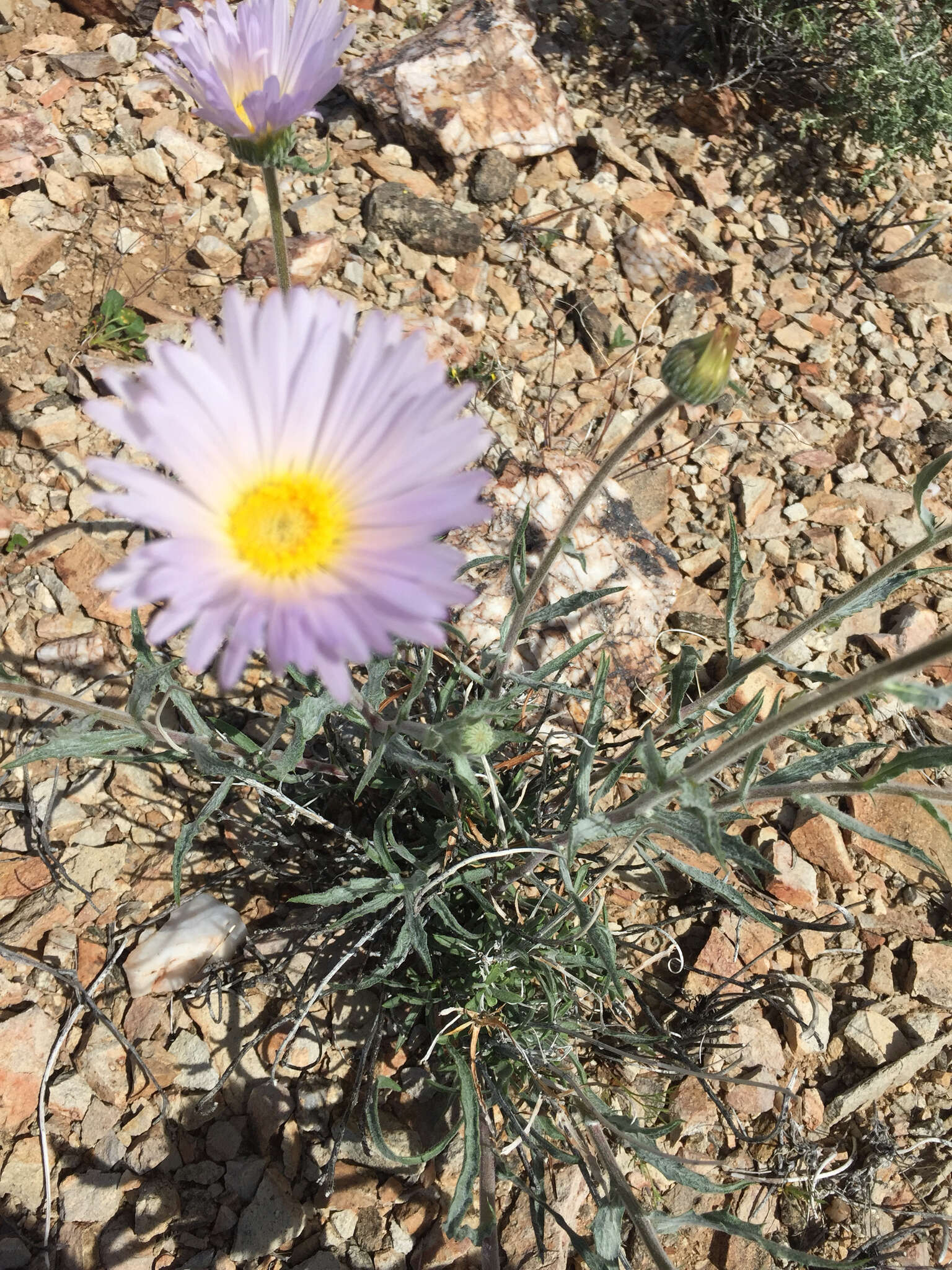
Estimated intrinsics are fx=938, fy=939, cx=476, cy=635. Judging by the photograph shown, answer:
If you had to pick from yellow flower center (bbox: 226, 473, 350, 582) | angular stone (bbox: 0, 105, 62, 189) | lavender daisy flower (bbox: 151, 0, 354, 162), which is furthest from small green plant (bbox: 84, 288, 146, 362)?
yellow flower center (bbox: 226, 473, 350, 582)

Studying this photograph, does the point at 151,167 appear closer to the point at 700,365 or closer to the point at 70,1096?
the point at 700,365

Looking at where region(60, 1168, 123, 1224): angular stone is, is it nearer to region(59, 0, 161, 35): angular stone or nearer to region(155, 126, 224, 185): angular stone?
region(155, 126, 224, 185): angular stone

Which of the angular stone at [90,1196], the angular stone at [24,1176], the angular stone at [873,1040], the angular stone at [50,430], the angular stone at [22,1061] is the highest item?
the angular stone at [50,430]

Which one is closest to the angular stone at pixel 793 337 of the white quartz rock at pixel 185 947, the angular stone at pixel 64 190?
the angular stone at pixel 64 190

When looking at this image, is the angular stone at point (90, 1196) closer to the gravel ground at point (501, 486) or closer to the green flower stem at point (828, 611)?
the gravel ground at point (501, 486)

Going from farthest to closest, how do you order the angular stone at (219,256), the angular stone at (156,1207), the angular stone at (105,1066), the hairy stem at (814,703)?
the angular stone at (219,256) → the angular stone at (105,1066) → the angular stone at (156,1207) → the hairy stem at (814,703)

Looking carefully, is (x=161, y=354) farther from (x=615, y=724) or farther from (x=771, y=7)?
(x=771, y=7)
